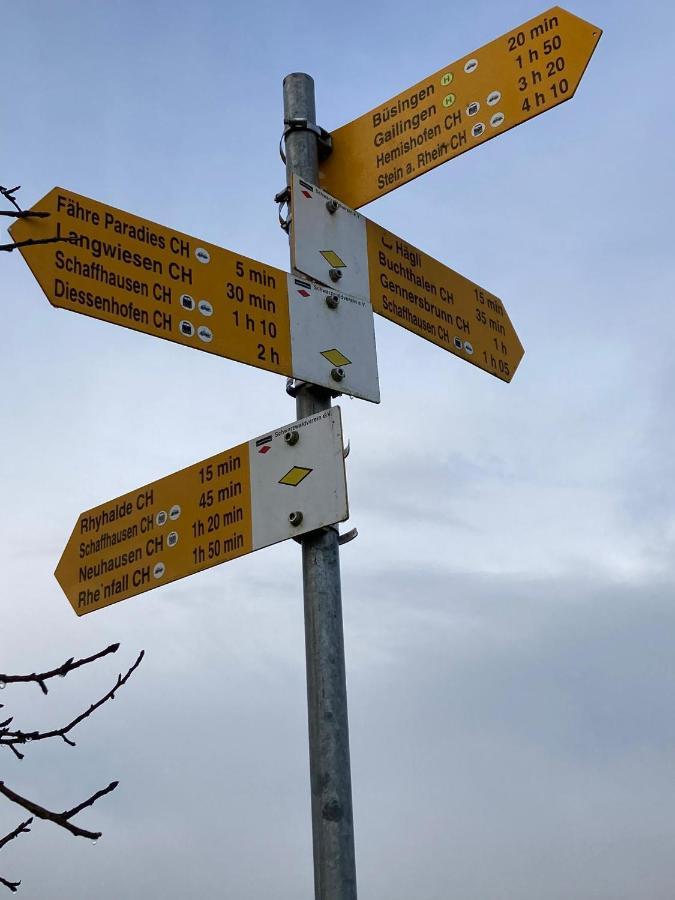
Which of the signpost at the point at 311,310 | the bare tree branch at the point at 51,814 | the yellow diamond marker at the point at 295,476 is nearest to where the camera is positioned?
the bare tree branch at the point at 51,814

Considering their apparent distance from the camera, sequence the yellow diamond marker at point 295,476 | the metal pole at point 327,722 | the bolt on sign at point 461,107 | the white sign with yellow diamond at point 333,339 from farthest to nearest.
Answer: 1. the bolt on sign at point 461,107
2. the white sign with yellow diamond at point 333,339
3. the yellow diamond marker at point 295,476
4. the metal pole at point 327,722

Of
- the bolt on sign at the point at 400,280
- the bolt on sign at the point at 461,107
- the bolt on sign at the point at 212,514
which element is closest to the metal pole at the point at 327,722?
the bolt on sign at the point at 212,514

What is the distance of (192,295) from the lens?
3455 mm

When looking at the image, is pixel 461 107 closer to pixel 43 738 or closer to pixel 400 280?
pixel 400 280

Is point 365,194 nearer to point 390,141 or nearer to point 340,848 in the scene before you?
point 390,141

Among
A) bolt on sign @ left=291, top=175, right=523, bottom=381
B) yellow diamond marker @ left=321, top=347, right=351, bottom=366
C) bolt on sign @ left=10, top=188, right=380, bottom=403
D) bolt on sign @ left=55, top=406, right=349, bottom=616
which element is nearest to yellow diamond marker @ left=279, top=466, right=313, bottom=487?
bolt on sign @ left=55, top=406, right=349, bottom=616

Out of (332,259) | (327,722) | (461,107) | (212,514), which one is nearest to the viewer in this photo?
(327,722)

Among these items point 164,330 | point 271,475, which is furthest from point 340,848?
point 164,330

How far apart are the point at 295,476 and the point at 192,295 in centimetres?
71

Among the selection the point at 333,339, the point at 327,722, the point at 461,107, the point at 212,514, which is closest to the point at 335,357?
the point at 333,339

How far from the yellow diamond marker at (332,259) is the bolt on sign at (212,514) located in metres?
0.72

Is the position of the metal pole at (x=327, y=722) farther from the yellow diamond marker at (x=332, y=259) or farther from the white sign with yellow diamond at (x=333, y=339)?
the yellow diamond marker at (x=332, y=259)

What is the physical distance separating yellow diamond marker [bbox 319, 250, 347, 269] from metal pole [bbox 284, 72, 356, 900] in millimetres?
1064

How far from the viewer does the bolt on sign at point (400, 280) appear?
375 centimetres
